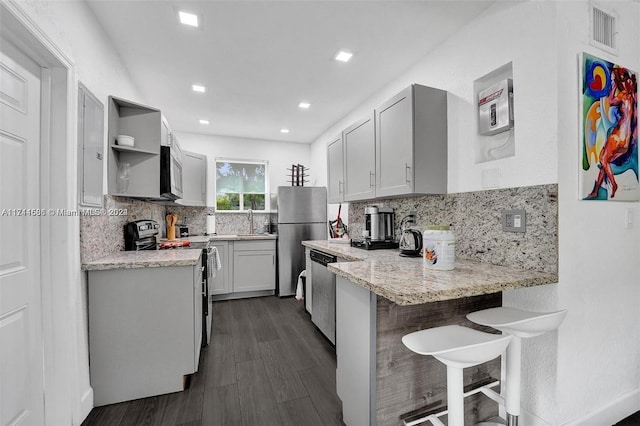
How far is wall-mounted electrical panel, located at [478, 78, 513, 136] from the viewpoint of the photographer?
5.37ft

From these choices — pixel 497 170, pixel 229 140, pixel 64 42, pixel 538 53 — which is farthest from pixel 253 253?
pixel 538 53

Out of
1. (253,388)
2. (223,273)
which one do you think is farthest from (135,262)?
(223,273)

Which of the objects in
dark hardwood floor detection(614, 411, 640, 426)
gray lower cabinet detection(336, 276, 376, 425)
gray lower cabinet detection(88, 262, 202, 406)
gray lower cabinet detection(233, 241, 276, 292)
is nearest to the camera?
gray lower cabinet detection(336, 276, 376, 425)

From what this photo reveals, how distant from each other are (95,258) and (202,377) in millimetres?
1157

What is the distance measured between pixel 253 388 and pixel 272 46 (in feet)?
8.70

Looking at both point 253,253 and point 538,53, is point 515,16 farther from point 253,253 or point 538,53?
point 253,253

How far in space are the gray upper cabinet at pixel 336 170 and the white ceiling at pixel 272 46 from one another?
0.59m

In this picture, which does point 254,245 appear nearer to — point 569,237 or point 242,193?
point 242,193

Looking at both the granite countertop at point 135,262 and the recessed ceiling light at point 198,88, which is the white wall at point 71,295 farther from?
the recessed ceiling light at point 198,88

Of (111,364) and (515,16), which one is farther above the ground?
(515,16)

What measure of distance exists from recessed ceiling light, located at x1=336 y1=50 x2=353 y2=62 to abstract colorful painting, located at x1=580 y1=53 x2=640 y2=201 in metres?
1.57

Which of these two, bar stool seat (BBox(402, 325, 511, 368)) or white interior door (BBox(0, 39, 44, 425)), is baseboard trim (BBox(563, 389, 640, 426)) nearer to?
bar stool seat (BBox(402, 325, 511, 368))

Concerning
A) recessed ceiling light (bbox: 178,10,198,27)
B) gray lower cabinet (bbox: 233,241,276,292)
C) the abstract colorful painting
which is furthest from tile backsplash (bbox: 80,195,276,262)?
the abstract colorful painting

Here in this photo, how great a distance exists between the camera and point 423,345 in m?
1.06
